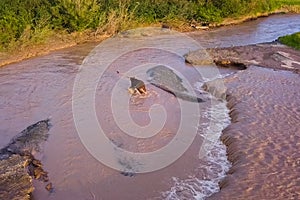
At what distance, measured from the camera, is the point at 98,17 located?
22.4 metres

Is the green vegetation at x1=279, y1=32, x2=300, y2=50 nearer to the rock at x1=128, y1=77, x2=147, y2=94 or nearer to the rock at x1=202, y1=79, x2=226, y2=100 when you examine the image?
the rock at x1=202, y1=79, x2=226, y2=100

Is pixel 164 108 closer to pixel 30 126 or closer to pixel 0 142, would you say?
pixel 30 126

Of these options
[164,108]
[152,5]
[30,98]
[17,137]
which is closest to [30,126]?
[17,137]

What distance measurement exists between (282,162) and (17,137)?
6.99 m

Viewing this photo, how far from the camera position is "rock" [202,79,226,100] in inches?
573

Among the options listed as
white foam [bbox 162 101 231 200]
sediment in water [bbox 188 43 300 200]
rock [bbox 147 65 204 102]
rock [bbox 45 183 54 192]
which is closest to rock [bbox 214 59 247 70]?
sediment in water [bbox 188 43 300 200]

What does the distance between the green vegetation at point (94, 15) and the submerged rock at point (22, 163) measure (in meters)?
8.40

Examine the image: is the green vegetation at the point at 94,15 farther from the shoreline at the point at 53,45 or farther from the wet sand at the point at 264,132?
the wet sand at the point at 264,132

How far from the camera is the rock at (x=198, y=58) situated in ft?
61.1

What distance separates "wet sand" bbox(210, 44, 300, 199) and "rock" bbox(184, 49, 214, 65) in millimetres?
1554

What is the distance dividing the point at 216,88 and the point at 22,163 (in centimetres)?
815

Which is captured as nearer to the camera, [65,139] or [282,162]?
[282,162]

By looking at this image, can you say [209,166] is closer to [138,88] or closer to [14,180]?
[14,180]

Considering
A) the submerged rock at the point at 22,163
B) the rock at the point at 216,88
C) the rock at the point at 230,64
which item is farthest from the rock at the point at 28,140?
the rock at the point at 230,64
